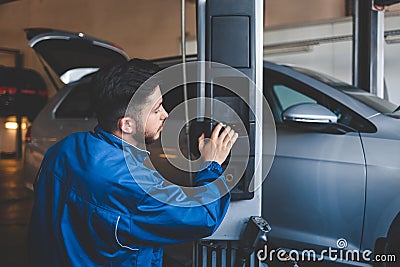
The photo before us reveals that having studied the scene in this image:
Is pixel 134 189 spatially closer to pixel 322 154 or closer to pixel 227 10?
pixel 227 10

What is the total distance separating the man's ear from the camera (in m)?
0.93

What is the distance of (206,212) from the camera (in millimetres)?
852

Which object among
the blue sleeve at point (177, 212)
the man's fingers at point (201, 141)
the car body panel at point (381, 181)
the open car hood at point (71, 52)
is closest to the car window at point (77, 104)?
the open car hood at point (71, 52)

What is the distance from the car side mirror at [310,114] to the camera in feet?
6.36

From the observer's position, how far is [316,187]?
197cm

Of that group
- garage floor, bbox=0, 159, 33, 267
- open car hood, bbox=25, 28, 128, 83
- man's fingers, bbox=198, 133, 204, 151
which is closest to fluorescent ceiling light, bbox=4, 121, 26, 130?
garage floor, bbox=0, 159, 33, 267

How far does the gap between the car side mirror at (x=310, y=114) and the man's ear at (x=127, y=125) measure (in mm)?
1155

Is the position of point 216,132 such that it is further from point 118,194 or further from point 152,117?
point 118,194

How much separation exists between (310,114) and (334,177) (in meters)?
0.30

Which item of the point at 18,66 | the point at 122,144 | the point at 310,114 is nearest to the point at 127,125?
the point at 122,144

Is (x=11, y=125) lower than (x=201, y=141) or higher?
lower

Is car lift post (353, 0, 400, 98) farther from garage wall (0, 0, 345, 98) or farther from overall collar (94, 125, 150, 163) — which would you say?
overall collar (94, 125, 150, 163)

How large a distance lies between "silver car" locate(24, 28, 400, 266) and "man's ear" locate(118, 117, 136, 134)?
850 mm

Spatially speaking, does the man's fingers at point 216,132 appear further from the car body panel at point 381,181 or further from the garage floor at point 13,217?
the garage floor at point 13,217
